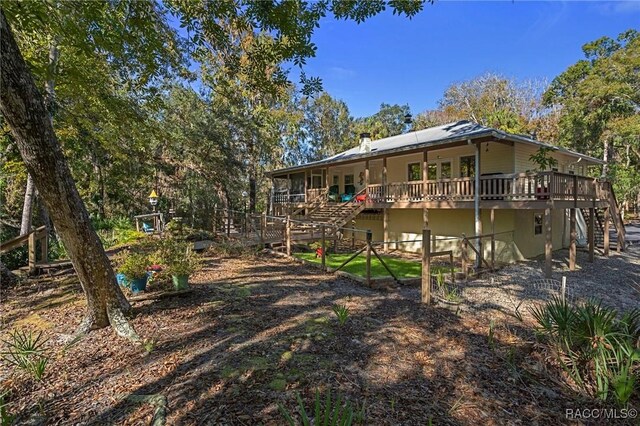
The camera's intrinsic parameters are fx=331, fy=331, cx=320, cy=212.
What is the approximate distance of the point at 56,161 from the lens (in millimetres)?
Result: 3973

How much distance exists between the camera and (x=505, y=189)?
10.7 metres

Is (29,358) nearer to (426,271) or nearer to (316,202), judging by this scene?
(426,271)

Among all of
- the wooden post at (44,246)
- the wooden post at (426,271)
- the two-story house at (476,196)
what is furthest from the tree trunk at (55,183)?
the two-story house at (476,196)

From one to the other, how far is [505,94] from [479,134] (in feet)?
87.1

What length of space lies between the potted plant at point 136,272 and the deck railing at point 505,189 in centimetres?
1008

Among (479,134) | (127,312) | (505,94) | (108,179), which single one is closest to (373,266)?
(479,134)

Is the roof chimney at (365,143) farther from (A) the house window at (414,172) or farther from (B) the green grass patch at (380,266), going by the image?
(B) the green grass patch at (380,266)

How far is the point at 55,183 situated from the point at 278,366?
3.45 metres

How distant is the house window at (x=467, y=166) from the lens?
44.5ft

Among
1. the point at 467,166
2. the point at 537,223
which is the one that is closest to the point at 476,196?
the point at 467,166

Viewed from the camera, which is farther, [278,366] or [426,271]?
[426,271]

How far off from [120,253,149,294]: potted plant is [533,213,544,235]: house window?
14.3 meters

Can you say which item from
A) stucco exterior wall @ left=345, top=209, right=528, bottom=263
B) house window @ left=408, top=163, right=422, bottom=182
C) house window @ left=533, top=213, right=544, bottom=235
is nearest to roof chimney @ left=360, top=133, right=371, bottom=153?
house window @ left=408, top=163, right=422, bottom=182

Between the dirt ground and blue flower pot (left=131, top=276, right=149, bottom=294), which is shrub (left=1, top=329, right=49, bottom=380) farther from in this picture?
blue flower pot (left=131, top=276, right=149, bottom=294)
